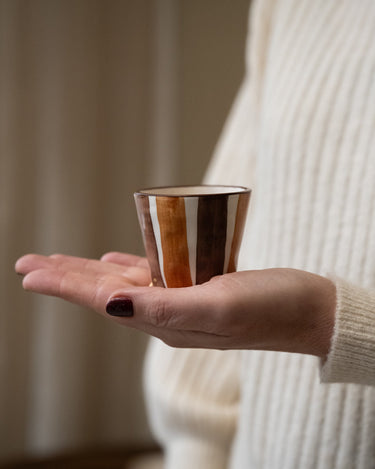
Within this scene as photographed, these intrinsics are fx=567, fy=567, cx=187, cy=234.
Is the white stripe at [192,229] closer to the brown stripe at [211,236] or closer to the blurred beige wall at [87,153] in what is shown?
the brown stripe at [211,236]

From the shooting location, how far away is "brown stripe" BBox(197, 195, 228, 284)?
1.72 ft

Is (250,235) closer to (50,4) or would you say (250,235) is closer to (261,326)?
(261,326)

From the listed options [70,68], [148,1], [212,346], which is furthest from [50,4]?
[212,346]

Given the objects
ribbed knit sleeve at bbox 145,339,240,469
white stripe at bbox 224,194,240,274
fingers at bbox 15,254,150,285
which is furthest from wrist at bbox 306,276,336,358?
ribbed knit sleeve at bbox 145,339,240,469

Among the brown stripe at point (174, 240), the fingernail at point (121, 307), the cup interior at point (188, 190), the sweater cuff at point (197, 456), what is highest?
the cup interior at point (188, 190)

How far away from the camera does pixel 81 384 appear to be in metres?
1.84

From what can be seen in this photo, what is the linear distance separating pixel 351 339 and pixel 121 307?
20 centimetres

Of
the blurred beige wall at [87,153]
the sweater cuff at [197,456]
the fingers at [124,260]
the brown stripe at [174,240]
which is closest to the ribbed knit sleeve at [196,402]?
the sweater cuff at [197,456]

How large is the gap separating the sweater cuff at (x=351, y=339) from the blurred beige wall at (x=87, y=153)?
1332 millimetres

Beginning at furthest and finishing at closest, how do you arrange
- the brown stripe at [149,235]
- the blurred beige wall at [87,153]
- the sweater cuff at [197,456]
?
the blurred beige wall at [87,153] < the sweater cuff at [197,456] < the brown stripe at [149,235]

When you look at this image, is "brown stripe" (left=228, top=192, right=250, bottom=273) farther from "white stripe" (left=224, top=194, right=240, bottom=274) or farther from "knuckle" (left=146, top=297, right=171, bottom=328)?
"knuckle" (left=146, top=297, right=171, bottom=328)

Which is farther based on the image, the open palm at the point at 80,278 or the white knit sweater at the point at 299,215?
the white knit sweater at the point at 299,215

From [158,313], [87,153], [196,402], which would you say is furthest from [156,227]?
[87,153]

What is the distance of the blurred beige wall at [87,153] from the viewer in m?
1.67
